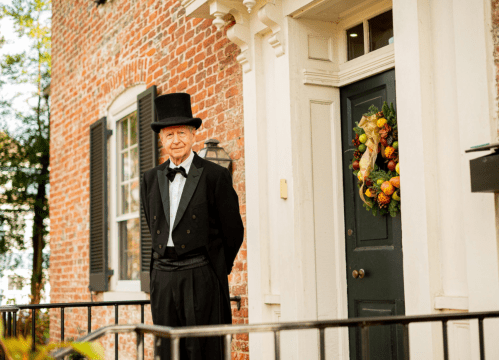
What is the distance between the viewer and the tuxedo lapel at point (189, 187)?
11.5 feet

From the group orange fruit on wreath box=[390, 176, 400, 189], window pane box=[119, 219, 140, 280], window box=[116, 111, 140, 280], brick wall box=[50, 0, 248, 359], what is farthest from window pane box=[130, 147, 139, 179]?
orange fruit on wreath box=[390, 176, 400, 189]

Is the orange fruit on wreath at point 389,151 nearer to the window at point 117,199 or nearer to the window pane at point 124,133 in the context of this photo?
the window at point 117,199

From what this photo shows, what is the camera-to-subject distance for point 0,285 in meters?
13.6

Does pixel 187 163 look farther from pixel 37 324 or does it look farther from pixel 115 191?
pixel 37 324

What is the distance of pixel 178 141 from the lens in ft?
11.7

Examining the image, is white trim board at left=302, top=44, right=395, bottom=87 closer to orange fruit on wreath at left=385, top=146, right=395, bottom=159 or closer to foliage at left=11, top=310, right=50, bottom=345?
orange fruit on wreath at left=385, top=146, right=395, bottom=159

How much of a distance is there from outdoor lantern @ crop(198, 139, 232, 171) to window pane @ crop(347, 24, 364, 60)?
51.0 inches

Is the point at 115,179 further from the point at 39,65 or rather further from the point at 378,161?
the point at 39,65

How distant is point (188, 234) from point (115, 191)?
14.0ft

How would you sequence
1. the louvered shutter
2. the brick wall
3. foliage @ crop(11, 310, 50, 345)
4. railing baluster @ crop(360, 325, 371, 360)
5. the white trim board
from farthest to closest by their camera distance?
foliage @ crop(11, 310, 50, 345) → the louvered shutter → the brick wall → the white trim board → railing baluster @ crop(360, 325, 371, 360)

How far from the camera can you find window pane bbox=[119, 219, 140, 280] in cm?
707

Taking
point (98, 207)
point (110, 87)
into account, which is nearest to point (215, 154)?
point (110, 87)

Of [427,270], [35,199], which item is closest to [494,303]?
[427,270]

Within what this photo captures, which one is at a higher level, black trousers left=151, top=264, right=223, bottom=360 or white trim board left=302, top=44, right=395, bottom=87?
white trim board left=302, top=44, right=395, bottom=87
